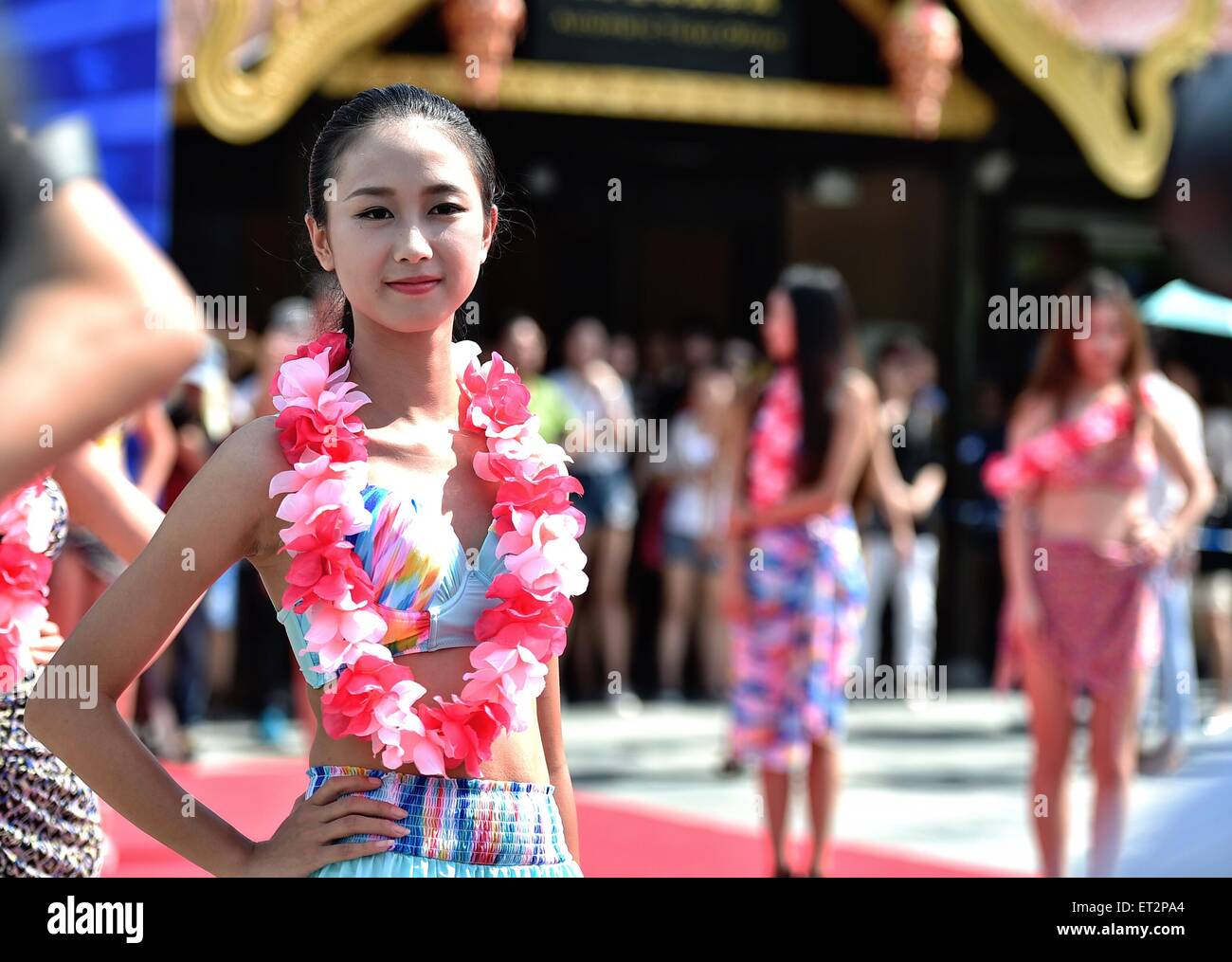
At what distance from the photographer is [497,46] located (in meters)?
8.98

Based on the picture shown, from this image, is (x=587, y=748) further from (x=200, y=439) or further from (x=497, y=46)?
(x=497, y=46)

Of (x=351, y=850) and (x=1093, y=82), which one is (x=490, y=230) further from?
(x=1093, y=82)

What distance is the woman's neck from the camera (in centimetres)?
202

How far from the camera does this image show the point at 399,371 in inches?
80.1

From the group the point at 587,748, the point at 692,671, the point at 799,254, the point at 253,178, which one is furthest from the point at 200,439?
the point at 799,254

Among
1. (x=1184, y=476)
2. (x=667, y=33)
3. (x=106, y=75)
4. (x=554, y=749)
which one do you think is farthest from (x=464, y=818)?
(x=667, y=33)

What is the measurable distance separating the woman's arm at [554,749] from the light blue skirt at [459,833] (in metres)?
0.11

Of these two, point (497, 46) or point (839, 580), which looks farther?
point (497, 46)

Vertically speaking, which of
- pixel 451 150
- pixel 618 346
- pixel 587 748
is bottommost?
pixel 587 748

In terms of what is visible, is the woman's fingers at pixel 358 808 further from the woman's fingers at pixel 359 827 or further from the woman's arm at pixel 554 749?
the woman's arm at pixel 554 749

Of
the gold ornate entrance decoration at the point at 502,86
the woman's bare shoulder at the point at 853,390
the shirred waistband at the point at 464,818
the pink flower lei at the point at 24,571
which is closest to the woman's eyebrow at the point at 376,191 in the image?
the shirred waistband at the point at 464,818

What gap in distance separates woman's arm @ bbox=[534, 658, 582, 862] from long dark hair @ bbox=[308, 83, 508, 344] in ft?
1.95
